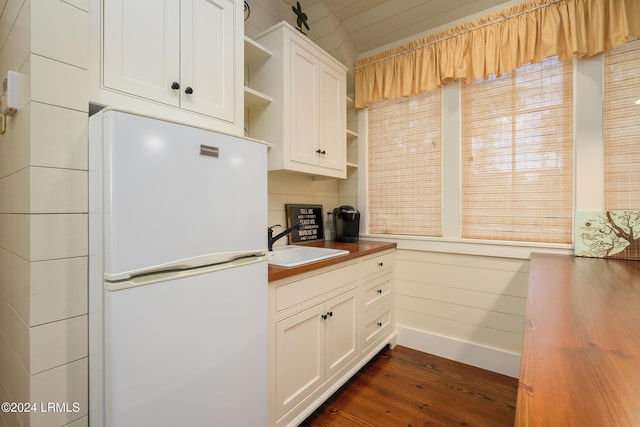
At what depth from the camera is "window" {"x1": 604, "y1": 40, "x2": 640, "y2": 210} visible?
166 centimetres

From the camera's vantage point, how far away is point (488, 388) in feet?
6.22

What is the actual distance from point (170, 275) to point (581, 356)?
43.4 inches

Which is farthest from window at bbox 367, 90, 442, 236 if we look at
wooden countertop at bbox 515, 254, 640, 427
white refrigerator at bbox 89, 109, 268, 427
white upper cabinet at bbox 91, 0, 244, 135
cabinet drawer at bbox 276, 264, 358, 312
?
white refrigerator at bbox 89, 109, 268, 427

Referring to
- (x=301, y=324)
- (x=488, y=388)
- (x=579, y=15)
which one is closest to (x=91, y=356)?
(x=301, y=324)

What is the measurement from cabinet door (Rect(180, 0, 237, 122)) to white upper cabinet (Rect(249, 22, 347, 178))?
0.42 metres

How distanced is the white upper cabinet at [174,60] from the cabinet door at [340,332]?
1180 millimetres

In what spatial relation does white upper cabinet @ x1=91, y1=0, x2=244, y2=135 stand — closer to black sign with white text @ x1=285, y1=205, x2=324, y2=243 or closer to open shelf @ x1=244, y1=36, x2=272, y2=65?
open shelf @ x1=244, y1=36, x2=272, y2=65

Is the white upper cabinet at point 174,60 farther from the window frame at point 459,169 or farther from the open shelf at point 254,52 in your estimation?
the window frame at point 459,169

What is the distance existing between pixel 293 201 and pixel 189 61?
1253 millimetres

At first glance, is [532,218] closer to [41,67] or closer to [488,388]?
[488,388]

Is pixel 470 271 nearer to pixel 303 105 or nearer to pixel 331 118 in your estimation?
pixel 331 118

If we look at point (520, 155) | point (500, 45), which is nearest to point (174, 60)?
point (500, 45)

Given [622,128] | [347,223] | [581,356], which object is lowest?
[581,356]

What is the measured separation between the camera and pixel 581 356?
0.61m
